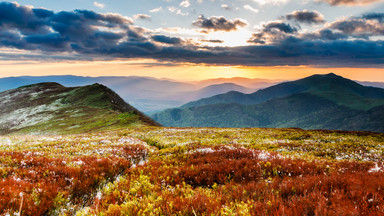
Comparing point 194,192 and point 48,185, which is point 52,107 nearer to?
point 48,185

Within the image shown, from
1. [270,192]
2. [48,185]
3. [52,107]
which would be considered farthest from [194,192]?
[52,107]

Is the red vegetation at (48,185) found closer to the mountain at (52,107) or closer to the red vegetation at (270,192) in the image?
the red vegetation at (270,192)

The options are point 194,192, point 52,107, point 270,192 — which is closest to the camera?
point 270,192

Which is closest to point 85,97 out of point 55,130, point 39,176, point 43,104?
point 43,104

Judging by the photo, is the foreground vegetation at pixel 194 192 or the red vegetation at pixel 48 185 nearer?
the foreground vegetation at pixel 194 192

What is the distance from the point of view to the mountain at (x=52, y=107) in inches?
4058

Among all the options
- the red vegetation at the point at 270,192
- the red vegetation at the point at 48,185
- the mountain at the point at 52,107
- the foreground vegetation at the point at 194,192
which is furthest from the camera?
the mountain at the point at 52,107

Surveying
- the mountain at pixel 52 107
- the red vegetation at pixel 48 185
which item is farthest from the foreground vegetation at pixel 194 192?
the mountain at pixel 52 107

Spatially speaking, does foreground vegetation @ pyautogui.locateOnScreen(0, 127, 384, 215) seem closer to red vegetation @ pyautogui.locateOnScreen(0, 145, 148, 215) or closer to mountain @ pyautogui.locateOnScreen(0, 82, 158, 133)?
red vegetation @ pyautogui.locateOnScreen(0, 145, 148, 215)

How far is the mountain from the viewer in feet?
338

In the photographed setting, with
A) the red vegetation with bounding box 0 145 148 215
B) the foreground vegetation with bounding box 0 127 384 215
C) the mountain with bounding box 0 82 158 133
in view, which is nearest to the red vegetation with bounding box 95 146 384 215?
the foreground vegetation with bounding box 0 127 384 215

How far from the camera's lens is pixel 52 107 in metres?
136

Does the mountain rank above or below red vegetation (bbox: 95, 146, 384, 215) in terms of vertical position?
below

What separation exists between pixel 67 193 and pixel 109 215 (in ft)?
7.30
